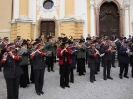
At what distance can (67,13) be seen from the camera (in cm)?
1736

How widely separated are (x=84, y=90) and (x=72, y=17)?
10584 millimetres

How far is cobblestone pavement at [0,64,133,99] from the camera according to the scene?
6777 mm

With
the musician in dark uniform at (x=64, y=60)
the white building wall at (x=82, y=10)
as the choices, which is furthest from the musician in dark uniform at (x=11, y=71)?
the white building wall at (x=82, y=10)

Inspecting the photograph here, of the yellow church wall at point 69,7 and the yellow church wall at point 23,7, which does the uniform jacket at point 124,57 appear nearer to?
the yellow church wall at point 69,7

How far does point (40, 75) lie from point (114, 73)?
15.9 ft

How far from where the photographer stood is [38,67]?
23.5ft

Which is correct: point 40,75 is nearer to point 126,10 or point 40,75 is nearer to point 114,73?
point 114,73

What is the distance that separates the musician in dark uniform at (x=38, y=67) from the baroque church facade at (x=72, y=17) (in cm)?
992

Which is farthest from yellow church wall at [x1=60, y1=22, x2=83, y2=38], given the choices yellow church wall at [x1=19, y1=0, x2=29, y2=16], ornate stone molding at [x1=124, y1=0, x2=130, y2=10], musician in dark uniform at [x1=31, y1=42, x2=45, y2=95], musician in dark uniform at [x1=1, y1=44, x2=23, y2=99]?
musician in dark uniform at [x1=1, y1=44, x2=23, y2=99]

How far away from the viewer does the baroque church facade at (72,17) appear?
17469 millimetres

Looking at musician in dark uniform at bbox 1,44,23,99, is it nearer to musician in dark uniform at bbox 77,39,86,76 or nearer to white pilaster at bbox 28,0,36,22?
musician in dark uniform at bbox 77,39,86,76

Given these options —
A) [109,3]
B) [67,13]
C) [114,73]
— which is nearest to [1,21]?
[67,13]

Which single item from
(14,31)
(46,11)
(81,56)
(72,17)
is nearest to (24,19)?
(14,31)

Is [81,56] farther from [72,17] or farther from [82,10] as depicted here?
[82,10]
